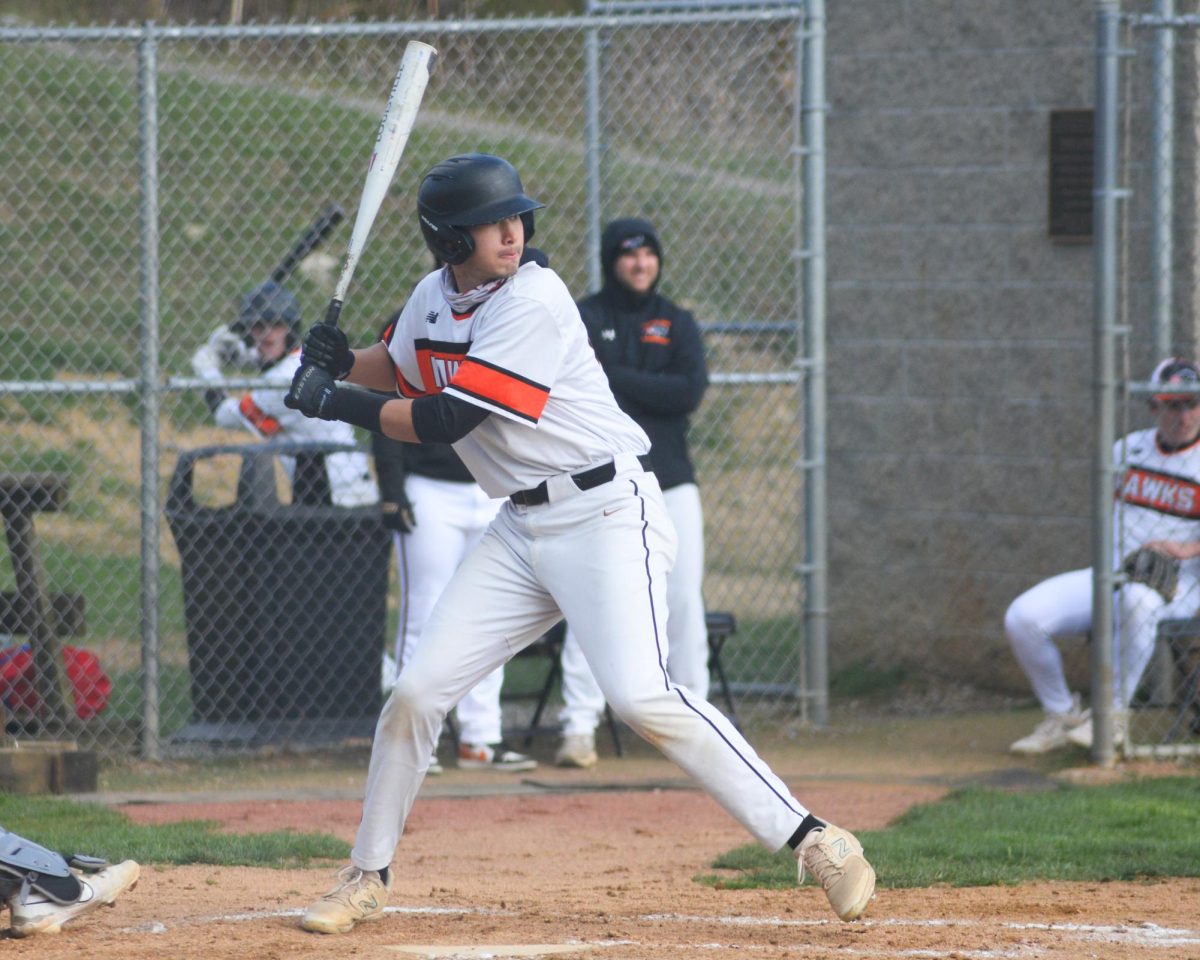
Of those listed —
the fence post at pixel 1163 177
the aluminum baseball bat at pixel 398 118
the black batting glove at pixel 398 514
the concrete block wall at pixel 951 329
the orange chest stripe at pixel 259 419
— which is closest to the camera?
the aluminum baseball bat at pixel 398 118

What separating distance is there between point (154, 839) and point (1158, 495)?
4069mm

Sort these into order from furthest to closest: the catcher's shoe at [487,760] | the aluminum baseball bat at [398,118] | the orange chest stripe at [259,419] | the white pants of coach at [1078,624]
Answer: the orange chest stripe at [259,419] → the catcher's shoe at [487,760] → the white pants of coach at [1078,624] → the aluminum baseball bat at [398,118]

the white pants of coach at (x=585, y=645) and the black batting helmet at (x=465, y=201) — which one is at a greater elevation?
the black batting helmet at (x=465, y=201)

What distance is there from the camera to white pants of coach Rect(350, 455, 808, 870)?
4.10m

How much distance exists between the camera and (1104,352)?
638cm

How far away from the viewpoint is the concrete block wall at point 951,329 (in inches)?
310

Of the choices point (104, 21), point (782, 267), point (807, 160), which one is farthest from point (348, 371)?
point (104, 21)

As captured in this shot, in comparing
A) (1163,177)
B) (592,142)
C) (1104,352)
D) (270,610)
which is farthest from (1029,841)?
(592,142)

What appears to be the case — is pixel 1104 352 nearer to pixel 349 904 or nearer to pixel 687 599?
pixel 687 599

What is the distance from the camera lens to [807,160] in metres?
7.35

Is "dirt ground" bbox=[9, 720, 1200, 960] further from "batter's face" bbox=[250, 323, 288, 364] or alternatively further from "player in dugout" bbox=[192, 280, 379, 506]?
"batter's face" bbox=[250, 323, 288, 364]

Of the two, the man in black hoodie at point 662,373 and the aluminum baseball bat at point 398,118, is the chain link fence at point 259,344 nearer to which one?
the man in black hoodie at point 662,373

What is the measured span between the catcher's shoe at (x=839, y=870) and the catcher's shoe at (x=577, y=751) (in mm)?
2846

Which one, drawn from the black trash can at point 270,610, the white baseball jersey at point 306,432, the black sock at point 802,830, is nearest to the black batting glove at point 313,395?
the black sock at point 802,830
